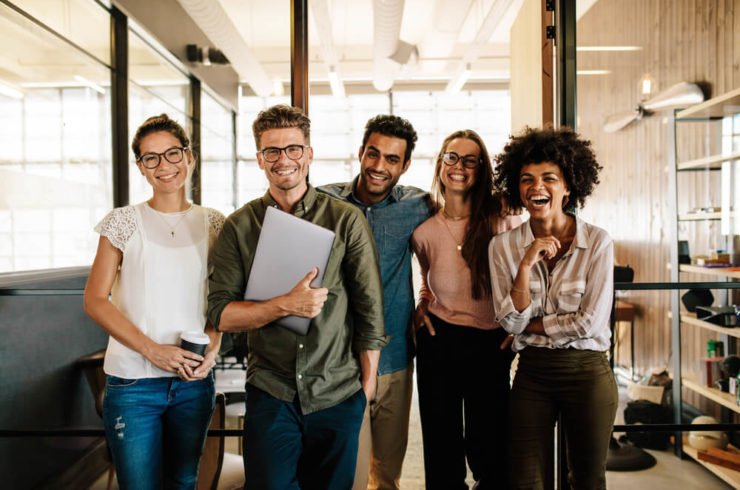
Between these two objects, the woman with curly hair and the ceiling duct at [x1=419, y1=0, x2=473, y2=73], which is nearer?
the woman with curly hair

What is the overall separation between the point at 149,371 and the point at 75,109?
2.71 metres

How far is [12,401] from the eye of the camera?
2541 mm

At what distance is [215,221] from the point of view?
1.63 m

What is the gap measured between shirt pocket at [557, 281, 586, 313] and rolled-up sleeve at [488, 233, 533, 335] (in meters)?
0.09

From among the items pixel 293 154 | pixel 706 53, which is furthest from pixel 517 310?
pixel 706 53

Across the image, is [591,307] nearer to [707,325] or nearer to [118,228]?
[118,228]

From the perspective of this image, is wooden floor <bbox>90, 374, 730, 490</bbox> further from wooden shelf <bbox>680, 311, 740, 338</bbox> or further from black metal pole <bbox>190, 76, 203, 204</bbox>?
black metal pole <bbox>190, 76, 203, 204</bbox>

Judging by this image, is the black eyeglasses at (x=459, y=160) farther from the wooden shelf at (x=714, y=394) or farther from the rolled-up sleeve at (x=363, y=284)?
the wooden shelf at (x=714, y=394)

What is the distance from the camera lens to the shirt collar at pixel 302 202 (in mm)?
1540

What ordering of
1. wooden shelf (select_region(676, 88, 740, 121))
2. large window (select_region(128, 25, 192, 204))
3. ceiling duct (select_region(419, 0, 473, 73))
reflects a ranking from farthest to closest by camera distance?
1. ceiling duct (select_region(419, 0, 473, 73))
2. large window (select_region(128, 25, 192, 204))
3. wooden shelf (select_region(676, 88, 740, 121))

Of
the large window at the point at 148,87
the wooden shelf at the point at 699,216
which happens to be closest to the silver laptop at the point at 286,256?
the wooden shelf at the point at 699,216

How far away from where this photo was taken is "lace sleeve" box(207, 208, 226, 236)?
160cm

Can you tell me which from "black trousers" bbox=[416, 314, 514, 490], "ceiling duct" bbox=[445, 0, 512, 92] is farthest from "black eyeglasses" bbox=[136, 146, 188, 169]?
"ceiling duct" bbox=[445, 0, 512, 92]

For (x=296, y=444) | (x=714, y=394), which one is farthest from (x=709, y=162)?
(x=296, y=444)
